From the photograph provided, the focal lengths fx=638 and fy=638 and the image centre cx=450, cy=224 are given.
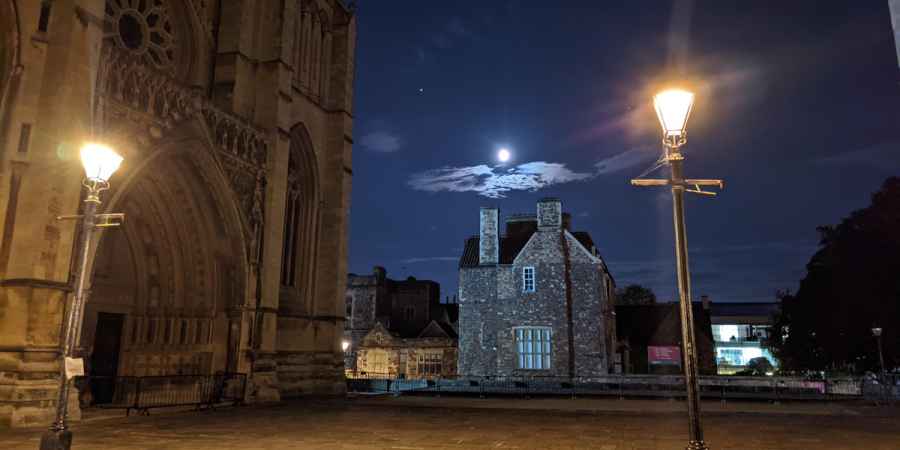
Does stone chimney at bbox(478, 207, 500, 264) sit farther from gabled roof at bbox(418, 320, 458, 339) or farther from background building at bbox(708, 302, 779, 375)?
background building at bbox(708, 302, 779, 375)

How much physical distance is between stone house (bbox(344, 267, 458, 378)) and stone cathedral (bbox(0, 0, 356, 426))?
16011 mm

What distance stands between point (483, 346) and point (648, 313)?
47.5ft

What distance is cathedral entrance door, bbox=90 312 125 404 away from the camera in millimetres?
17234

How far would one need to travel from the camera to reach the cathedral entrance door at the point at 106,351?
17.2 meters

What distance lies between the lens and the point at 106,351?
57.3 feet

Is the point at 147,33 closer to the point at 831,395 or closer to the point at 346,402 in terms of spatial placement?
the point at 346,402

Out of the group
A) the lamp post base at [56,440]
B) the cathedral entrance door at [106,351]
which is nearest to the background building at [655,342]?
the cathedral entrance door at [106,351]

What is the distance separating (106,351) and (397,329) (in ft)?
108

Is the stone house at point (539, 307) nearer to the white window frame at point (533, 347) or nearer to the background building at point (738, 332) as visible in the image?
the white window frame at point (533, 347)

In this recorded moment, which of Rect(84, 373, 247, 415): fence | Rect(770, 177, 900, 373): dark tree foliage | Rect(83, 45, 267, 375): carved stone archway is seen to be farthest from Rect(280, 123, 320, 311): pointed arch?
Rect(770, 177, 900, 373): dark tree foliage

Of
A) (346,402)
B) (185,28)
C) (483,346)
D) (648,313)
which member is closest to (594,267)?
(483,346)

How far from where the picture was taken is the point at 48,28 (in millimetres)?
13266

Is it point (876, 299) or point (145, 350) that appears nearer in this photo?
point (145, 350)

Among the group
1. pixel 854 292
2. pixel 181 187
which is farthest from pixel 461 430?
pixel 854 292
